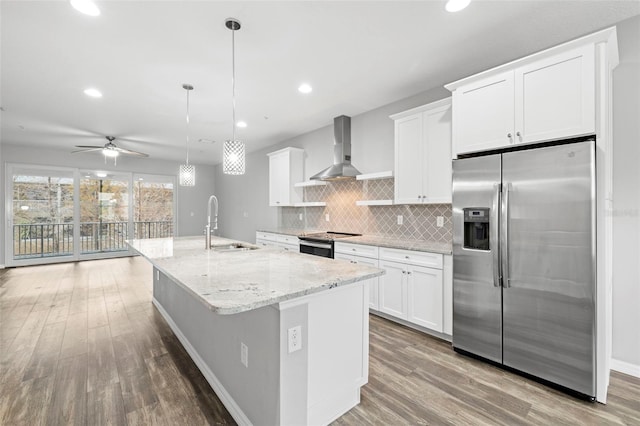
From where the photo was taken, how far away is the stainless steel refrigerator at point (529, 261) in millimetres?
1906

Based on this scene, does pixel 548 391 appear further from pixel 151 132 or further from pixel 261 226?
pixel 151 132

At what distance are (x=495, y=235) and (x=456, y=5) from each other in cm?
170

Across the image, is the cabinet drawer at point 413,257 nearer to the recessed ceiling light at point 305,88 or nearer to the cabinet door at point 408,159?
the cabinet door at point 408,159

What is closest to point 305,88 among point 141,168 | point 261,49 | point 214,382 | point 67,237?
point 261,49

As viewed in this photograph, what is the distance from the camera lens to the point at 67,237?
266 inches

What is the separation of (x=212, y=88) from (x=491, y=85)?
2.89 meters

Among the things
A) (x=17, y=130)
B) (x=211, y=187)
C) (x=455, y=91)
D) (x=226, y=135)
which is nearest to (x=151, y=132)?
(x=226, y=135)

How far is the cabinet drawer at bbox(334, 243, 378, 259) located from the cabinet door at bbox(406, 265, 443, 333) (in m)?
0.46

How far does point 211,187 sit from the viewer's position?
29.7ft

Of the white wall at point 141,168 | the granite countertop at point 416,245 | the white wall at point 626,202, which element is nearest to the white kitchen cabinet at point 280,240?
the granite countertop at point 416,245

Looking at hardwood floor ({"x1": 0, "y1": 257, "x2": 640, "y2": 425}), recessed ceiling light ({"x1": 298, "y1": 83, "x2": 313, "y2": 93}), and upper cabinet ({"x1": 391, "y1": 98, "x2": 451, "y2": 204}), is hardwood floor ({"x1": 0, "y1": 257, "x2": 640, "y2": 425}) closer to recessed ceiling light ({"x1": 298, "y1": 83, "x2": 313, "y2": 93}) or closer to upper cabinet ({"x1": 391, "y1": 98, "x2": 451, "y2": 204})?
upper cabinet ({"x1": 391, "y1": 98, "x2": 451, "y2": 204})

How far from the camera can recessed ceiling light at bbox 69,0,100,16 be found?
1978 millimetres

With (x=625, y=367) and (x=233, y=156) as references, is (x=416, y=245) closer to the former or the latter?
(x=625, y=367)

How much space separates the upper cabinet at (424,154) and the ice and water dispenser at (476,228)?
1.96 ft
